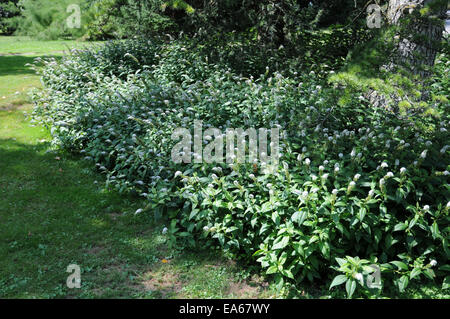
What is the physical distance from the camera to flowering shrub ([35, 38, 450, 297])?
329 cm

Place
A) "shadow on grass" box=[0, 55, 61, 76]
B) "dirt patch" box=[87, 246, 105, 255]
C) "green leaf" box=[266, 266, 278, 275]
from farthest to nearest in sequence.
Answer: "shadow on grass" box=[0, 55, 61, 76] < "dirt patch" box=[87, 246, 105, 255] < "green leaf" box=[266, 266, 278, 275]

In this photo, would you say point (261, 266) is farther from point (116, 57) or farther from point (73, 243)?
point (116, 57)

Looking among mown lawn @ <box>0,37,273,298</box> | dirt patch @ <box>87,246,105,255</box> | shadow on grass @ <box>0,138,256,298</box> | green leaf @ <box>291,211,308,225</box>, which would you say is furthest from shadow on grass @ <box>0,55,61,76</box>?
green leaf @ <box>291,211,308,225</box>

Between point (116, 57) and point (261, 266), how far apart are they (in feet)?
19.9

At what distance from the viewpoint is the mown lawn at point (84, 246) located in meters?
3.29

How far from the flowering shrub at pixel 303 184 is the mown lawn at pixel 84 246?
206 mm

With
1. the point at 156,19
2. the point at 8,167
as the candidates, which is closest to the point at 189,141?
the point at 8,167

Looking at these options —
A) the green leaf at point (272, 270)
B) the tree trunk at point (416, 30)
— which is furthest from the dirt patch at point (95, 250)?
the tree trunk at point (416, 30)

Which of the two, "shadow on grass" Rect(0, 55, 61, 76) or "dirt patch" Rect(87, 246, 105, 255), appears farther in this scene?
"shadow on grass" Rect(0, 55, 61, 76)

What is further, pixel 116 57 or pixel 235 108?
pixel 116 57

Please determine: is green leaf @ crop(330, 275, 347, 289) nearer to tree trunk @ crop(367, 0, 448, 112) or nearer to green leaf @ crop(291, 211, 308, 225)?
green leaf @ crop(291, 211, 308, 225)

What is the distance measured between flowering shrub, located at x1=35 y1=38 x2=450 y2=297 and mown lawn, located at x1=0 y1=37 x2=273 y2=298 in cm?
21

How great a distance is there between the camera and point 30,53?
12.4 m
